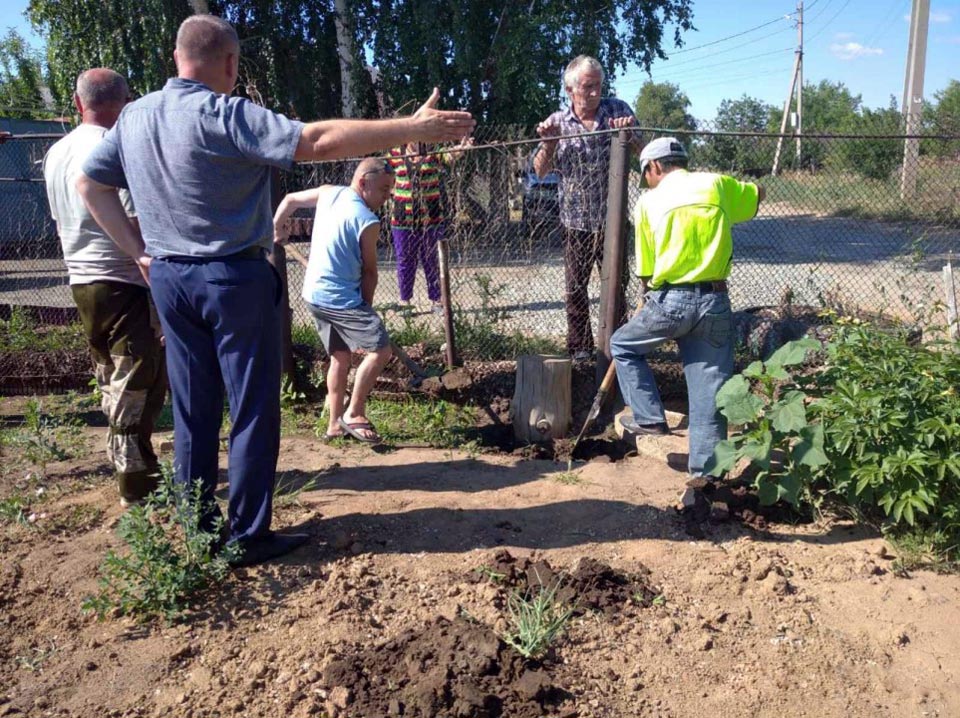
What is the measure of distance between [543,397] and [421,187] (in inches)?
77.6

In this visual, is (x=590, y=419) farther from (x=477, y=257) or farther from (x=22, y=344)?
(x=22, y=344)

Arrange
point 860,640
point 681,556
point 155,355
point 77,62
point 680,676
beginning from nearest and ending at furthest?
point 680,676, point 860,640, point 681,556, point 155,355, point 77,62

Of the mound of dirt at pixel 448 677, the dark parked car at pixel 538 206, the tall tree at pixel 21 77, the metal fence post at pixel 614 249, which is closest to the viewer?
the mound of dirt at pixel 448 677

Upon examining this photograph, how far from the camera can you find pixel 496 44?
1373cm

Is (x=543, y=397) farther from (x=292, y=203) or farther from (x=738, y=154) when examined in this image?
(x=738, y=154)

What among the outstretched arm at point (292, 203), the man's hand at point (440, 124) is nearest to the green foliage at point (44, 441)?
the outstretched arm at point (292, 203)

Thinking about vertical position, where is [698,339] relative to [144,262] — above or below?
below

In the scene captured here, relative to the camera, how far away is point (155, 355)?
3844mm

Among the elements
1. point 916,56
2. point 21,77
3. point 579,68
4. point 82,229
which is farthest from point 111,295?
point 21,77

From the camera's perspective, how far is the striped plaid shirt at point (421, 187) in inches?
237

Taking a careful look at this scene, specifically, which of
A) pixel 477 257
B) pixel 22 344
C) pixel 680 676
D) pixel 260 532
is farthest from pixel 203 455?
pixel 22 344

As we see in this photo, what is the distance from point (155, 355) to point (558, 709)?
→ 2465mm

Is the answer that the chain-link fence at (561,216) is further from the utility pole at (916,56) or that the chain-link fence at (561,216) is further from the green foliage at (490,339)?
the utility pole at (916,56)

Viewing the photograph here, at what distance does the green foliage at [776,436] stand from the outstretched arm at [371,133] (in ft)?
6.03
